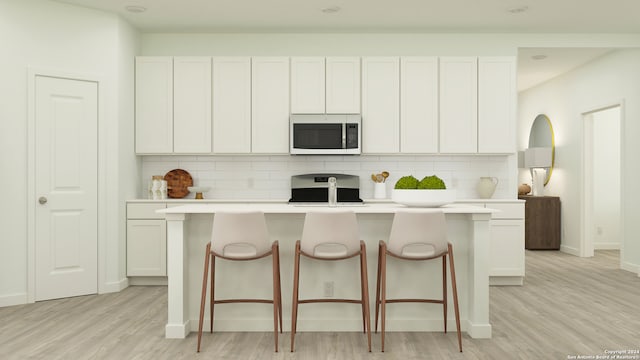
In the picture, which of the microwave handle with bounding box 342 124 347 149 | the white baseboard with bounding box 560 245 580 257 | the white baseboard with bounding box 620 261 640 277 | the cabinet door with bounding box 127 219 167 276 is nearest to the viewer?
the cabinet door with bounding box 127 219 167 276

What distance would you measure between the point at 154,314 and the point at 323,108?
2.78 m

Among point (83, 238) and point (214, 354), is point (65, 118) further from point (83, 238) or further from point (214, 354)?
point (214, 354)

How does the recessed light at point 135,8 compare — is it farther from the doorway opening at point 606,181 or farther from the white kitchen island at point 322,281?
the doorway opening at point 606,181

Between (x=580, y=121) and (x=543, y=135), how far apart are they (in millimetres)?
1115

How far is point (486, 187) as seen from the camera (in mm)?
5543

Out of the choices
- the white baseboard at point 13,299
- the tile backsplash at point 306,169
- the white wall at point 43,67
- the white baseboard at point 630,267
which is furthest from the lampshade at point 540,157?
the white baseboard at point 13,299

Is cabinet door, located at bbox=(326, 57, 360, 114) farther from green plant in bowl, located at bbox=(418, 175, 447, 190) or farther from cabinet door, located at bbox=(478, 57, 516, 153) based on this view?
green plant in bowl, located at bbox=(418, 175, 447, 190)

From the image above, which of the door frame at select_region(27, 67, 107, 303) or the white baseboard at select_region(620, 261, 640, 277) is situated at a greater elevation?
the door frame at select_region(27, 67, 107, 303)

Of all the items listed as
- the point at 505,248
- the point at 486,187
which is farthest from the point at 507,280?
the point at 486,187

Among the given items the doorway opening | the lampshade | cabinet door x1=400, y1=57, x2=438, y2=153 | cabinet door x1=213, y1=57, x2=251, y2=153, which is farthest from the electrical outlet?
the doorway opening

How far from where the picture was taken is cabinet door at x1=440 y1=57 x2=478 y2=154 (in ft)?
17.8

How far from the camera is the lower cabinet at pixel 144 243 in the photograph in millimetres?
5133

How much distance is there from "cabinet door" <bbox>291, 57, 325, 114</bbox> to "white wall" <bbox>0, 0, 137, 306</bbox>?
1.83 meters

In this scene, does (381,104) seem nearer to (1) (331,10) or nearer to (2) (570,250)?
(1) (331,10)
